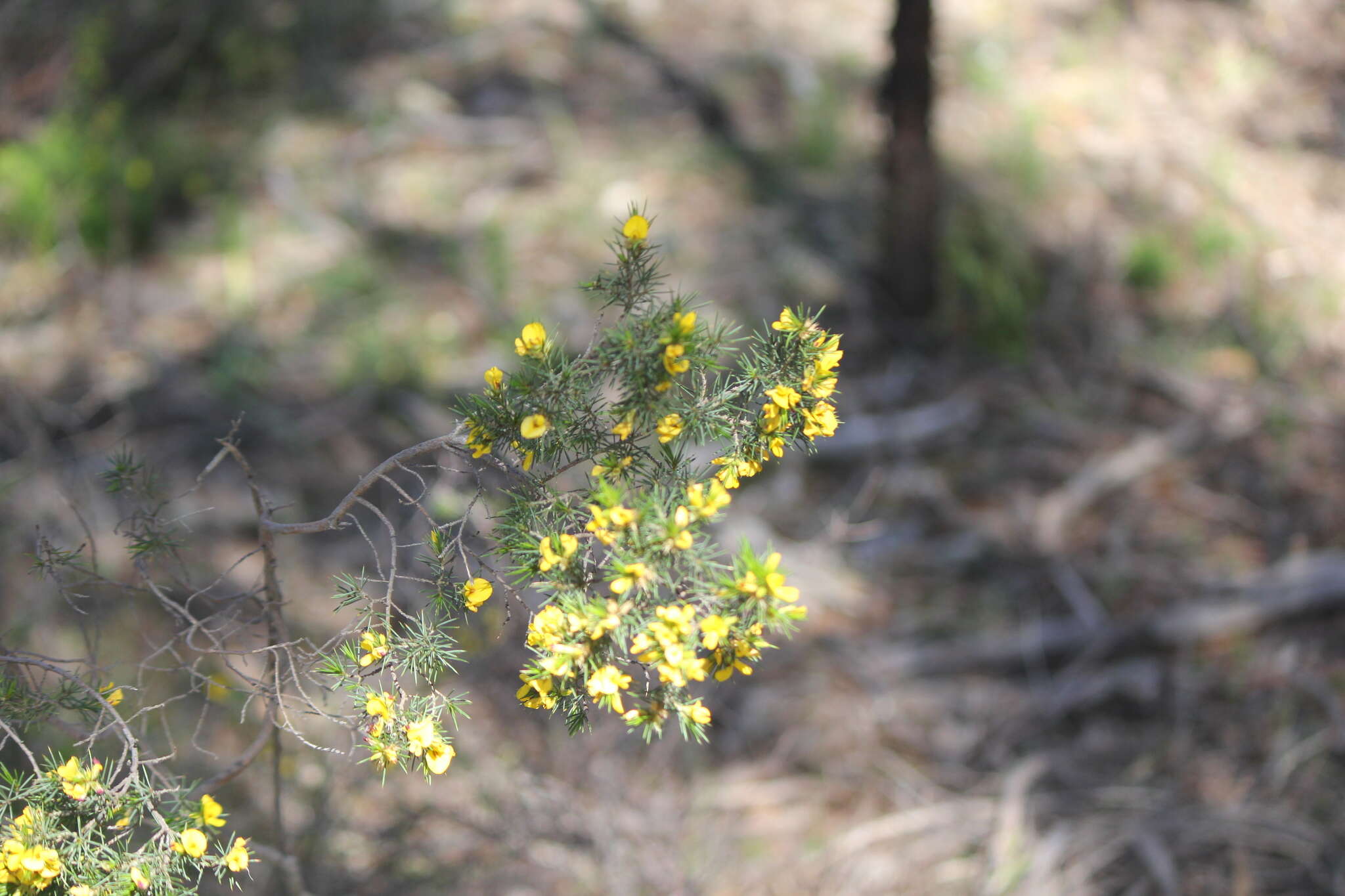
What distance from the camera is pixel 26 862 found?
37.9 inches

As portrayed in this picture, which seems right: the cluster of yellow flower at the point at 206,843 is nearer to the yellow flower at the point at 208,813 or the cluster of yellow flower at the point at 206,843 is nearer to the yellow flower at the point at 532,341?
the yellow flower at the point at 208,813

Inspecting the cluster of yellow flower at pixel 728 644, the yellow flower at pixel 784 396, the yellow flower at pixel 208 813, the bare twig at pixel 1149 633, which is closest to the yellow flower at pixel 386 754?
the yellow flower at pixel 208 813

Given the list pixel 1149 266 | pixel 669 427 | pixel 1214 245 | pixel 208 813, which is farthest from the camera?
pixel 1214 245

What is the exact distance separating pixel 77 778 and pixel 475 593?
0.47m

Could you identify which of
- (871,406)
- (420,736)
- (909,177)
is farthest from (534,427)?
(909,177)

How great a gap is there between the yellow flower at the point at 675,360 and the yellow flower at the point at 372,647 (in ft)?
1.41

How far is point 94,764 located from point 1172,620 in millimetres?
2997

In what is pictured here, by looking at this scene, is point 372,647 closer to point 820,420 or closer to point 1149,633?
point 820,420

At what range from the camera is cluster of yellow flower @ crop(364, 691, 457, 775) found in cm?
102

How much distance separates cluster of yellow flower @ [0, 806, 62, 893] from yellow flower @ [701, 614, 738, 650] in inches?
27.4

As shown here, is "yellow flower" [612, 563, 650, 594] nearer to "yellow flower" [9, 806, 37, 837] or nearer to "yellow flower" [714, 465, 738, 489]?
"yellow flower" [714, 465, 738, 489]

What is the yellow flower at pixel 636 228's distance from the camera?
1049 mm

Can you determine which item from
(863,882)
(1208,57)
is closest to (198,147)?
(863,882)

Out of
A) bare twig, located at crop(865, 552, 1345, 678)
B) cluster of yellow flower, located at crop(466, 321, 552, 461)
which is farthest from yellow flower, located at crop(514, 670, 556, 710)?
bare twig, located at crop(865, 552, 1345, 678)
